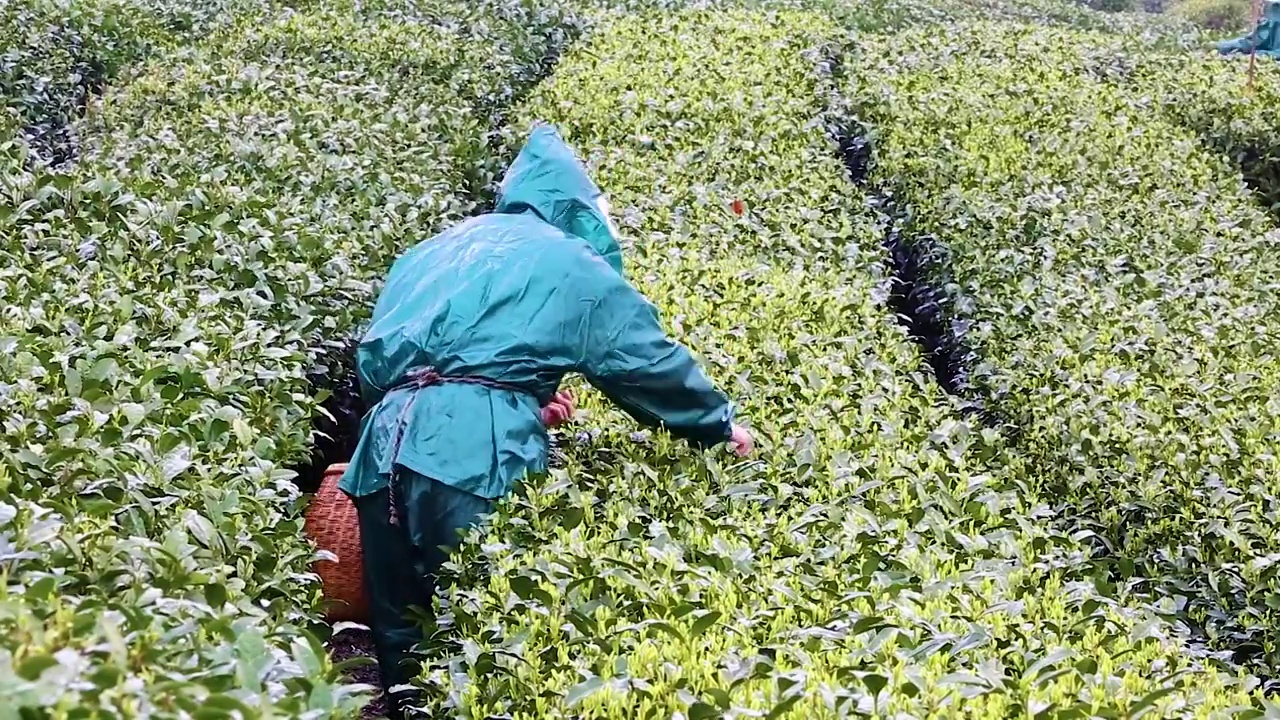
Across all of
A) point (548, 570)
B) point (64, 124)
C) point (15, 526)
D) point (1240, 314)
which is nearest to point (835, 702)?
point (548, 570)

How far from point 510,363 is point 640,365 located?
1.06 feet

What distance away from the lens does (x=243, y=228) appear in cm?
437

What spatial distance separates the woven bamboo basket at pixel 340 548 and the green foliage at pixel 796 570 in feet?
2.64

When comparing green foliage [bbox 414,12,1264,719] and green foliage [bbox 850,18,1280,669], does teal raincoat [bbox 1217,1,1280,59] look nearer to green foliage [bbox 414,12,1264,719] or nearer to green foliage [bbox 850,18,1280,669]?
green foliage [bbox 850,18,1280,669]

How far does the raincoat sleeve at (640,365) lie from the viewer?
3156 mm

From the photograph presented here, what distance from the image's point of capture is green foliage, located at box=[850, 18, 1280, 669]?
3600 millimetres

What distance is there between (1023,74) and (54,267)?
6750 millimetres

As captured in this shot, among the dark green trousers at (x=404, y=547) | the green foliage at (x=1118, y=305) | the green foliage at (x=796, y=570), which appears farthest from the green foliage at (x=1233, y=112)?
the dark green trousers at (x=404, y=547)

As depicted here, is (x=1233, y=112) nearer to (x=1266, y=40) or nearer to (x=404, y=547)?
(x=1266, y=40)

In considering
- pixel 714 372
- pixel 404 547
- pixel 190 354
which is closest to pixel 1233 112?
pixel 714 372

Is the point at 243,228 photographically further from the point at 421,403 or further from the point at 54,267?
the point at 421,403

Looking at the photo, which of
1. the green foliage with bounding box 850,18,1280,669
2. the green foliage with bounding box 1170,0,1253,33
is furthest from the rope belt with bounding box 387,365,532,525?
the green foliage with bounding box 1170,0,1253,33

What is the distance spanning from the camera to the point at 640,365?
10.3ft

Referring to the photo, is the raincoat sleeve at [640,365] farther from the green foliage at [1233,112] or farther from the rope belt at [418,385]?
the green foliage at [1233,112]
